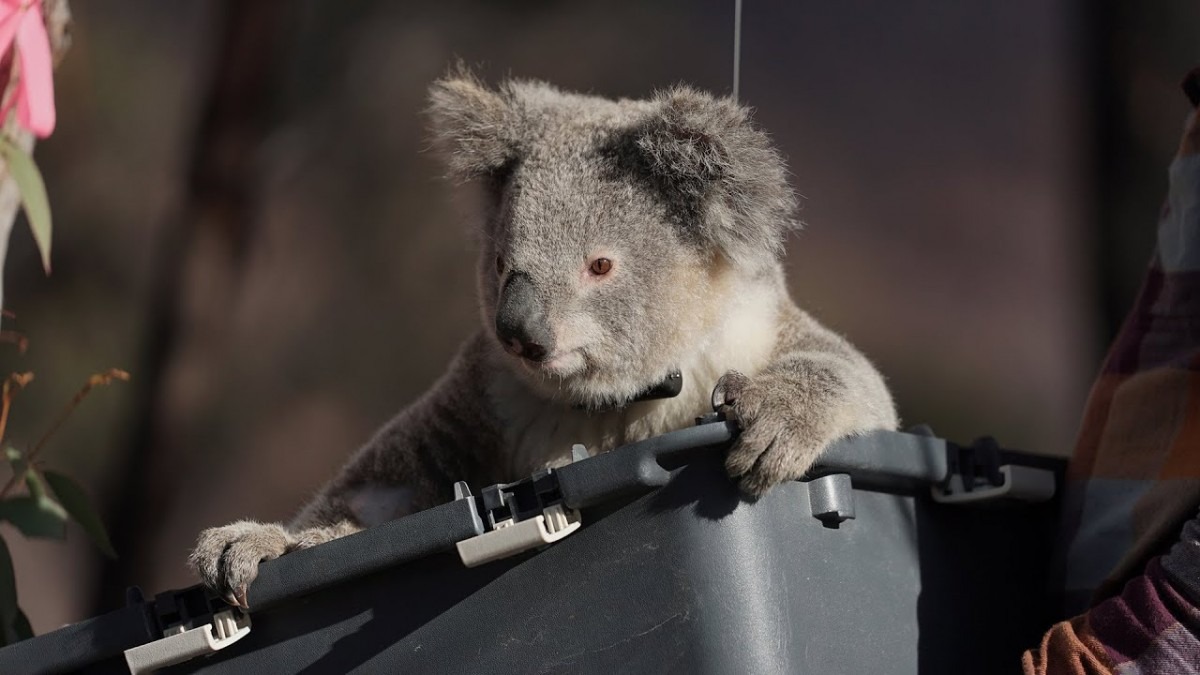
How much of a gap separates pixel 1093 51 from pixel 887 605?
2277mm

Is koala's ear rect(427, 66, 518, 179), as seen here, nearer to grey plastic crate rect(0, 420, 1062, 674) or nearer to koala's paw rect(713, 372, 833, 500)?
koala's paw rect(713, 372, 833, 500)

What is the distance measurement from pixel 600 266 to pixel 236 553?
74 centimetres

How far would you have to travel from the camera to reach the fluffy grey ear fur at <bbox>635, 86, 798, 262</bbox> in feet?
6.82

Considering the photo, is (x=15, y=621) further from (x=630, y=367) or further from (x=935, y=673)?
(x=935, y=673)

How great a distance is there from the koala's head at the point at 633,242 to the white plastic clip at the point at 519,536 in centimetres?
52

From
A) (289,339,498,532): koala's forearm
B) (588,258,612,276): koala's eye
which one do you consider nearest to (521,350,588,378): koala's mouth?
(588,258,612,276): koala's eye

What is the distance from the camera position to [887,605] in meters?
1.75

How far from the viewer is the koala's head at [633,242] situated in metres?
2.08

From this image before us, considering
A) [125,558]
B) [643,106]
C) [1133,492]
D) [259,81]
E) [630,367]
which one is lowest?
[125,558]

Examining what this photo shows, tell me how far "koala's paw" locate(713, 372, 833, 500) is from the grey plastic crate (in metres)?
0.02

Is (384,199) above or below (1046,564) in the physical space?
above

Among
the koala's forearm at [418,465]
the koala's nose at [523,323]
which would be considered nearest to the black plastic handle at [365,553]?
the koala's nose at [523,323]

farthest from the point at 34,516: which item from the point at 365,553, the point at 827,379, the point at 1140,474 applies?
the point at 1140,474

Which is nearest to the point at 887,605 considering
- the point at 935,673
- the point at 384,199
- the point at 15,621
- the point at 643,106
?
the point at 935,673
